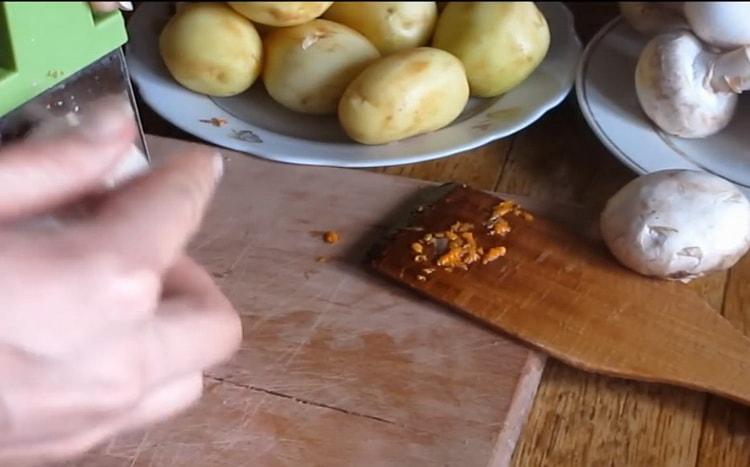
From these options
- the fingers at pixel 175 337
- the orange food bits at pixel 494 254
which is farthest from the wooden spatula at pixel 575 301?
the fingers at pixel 175 337

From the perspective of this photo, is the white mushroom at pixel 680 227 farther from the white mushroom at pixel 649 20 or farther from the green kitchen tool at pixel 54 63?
the green kitchen tool at pixel 54 63

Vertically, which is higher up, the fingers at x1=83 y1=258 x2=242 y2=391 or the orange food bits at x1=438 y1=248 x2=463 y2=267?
the fingers at x1=83 y1=258 x2=242 y2=391

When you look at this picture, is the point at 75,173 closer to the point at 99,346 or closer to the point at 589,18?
the point at 99,346

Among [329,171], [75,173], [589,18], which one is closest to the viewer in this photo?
[75,173]

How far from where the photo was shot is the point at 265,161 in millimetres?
500

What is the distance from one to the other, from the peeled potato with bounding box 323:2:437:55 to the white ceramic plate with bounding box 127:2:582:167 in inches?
1.8

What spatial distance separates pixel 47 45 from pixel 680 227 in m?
0.25

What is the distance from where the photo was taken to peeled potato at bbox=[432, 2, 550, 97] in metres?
0.50

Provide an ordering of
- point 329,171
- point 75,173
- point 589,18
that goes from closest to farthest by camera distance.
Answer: point 75,173 < point 329,171 < point 589,18

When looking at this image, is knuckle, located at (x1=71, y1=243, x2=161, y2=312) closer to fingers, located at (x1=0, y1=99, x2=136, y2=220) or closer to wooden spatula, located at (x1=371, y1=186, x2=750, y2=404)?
fingers, located at (x1=0, y1=99, x2=136, y2=220)

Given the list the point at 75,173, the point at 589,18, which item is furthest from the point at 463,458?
the point at 589,18

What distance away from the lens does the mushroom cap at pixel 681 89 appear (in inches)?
18.5

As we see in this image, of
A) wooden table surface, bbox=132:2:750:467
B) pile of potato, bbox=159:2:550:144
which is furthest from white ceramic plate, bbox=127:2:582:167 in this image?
wooden table surface, bbox=132:2:750:467

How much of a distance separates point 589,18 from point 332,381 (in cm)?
32
